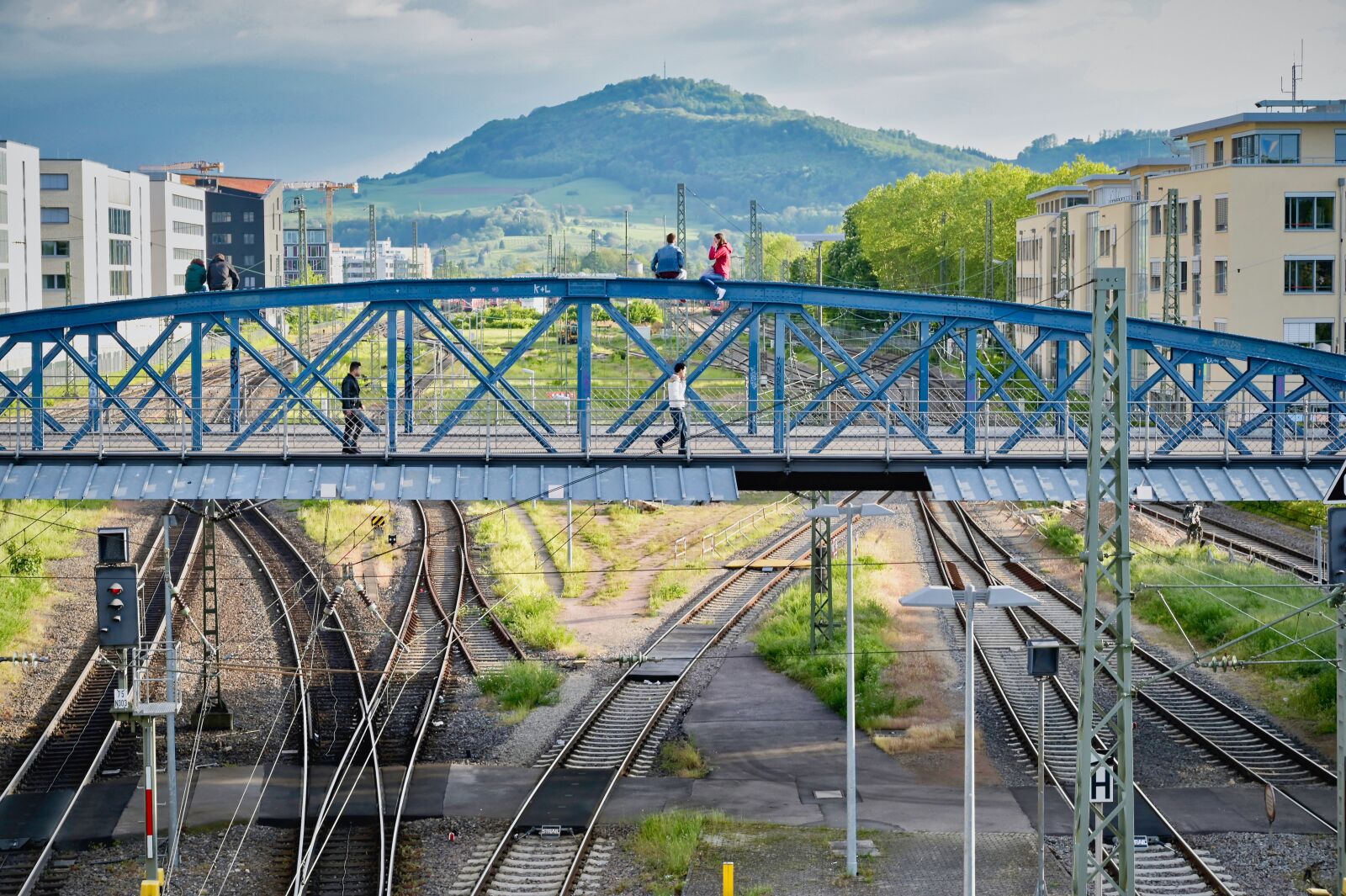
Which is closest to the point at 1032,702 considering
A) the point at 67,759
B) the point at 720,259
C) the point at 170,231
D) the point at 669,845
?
the point at 720,259

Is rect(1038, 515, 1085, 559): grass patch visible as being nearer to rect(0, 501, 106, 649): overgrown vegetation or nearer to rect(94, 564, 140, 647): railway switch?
rect(0, 501, 106, 649): overgrown vegetation

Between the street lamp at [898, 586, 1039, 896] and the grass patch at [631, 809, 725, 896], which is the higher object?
the street lamp at [898, 586, 1039, 896]

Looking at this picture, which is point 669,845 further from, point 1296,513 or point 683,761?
point 1296,513

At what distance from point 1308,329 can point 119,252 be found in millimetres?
75949

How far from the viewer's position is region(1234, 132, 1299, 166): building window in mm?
65875

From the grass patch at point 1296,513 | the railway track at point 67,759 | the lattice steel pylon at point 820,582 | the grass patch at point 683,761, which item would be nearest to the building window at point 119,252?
the grass patch at point 1296,513

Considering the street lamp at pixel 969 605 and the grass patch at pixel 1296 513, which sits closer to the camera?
the street lamp at pixel 969 605

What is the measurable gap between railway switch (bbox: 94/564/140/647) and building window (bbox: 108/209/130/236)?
9131 cm

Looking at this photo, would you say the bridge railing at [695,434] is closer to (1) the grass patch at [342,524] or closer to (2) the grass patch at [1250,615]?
(2) the grass patch at [1250,615]

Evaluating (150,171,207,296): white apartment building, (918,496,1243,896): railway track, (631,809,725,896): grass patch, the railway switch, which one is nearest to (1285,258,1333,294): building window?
(918,496,1243,896): railway track

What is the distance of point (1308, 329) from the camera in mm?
59969

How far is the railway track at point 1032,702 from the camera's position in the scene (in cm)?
2156

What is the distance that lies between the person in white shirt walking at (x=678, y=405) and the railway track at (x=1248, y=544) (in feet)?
48.7

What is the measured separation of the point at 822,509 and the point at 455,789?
718 centimetres
